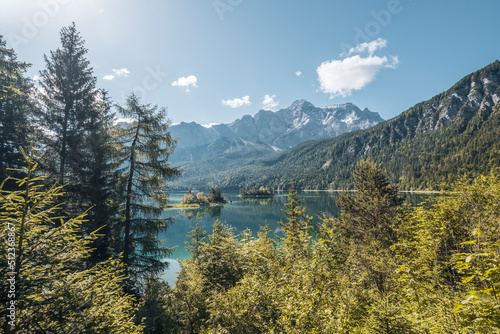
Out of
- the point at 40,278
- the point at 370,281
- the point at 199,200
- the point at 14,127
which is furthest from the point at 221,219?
the point at 40,278

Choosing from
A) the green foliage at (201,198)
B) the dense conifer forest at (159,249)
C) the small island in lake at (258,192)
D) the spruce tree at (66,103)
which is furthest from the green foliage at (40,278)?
the small island in lake at (258,192)

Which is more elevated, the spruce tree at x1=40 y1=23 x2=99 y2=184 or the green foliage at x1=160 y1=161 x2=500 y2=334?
the spruce tree at x1=40 y1=23 x2=99 y2=184

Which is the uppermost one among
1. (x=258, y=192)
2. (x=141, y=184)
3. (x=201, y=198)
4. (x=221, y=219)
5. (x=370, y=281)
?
(x=141, y=184)

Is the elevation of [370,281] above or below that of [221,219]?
above

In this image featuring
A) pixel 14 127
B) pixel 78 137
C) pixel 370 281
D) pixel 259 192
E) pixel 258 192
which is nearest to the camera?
pixel 370 281

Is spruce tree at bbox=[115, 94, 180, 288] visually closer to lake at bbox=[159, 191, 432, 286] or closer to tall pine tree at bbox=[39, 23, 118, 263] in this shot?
tall pine tree at bbox=[39, 23, 118, 263]

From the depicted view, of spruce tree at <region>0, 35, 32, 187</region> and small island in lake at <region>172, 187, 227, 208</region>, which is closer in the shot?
spruce tree at <region>0, 35, 32, 187</region>

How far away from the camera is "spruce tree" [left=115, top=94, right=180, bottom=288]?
500 inches

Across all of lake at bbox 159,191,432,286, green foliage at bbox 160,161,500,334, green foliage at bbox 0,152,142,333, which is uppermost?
green foliage at bbox 0,152,142,333

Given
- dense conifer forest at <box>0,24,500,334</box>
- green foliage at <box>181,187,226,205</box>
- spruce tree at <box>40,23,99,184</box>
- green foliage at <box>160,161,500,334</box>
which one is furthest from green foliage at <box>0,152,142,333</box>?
green foliage at <box>181,187,226,205</box>

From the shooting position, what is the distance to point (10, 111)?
41.6ft

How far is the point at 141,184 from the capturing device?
13.0 meters

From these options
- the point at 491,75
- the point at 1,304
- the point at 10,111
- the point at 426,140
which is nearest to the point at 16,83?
the point at 10,111

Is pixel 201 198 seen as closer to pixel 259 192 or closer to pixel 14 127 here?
pixel 259 192
